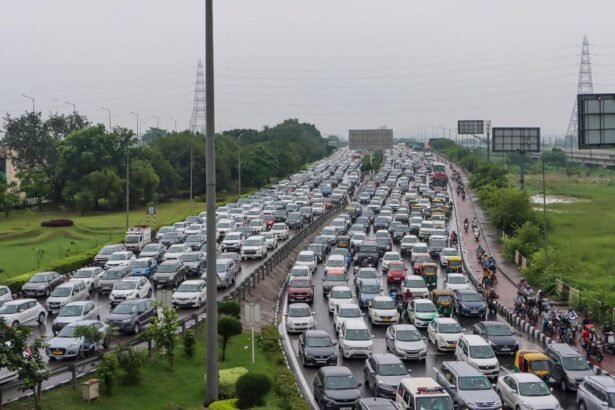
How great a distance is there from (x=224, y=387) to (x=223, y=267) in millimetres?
19614

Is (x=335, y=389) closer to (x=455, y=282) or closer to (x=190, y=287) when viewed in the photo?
(x=190, y=287)

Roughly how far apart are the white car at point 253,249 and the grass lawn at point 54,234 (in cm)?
1069

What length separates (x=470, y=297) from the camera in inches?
1396

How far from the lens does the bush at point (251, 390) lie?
18.2 metres

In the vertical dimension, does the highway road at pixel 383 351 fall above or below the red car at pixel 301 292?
below

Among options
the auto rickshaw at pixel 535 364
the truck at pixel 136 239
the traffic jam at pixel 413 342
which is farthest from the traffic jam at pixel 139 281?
the auto rickshaw at pixel 535 364

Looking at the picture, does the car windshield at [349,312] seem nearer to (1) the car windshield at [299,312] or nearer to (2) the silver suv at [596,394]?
(1) the car windshield at [299,312]

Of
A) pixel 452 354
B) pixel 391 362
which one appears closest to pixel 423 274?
pixel 452 354

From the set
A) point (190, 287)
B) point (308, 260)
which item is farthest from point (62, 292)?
point (308, 260)

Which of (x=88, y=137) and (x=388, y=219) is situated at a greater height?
(x=88, y=137)

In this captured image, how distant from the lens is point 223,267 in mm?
39844

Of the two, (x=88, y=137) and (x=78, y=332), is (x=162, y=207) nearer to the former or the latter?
(x=88, y=137)

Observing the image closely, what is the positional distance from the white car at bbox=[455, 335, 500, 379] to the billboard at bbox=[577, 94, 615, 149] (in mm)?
18980

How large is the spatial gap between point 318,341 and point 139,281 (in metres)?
11.7
